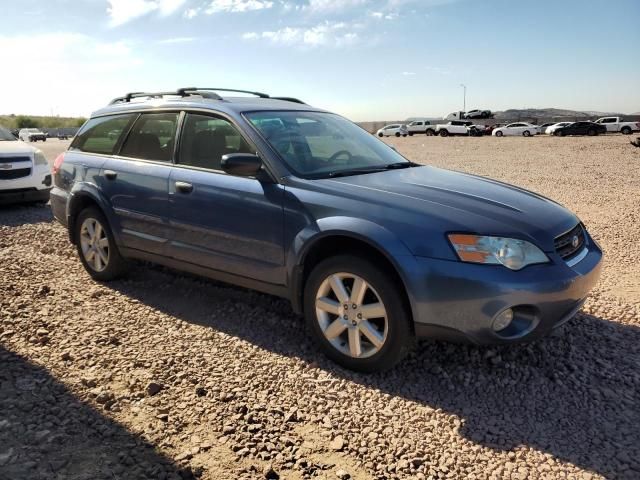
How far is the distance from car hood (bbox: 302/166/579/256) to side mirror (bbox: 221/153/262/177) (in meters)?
0.48

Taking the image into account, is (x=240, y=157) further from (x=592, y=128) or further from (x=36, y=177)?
(x=592, y=128)

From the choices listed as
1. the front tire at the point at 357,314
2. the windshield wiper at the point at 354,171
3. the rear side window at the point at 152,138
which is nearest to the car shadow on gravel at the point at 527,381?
the front tire at the point at 357,314

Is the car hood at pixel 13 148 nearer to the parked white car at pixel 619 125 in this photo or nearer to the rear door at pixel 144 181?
the rear door at pixel 144 181

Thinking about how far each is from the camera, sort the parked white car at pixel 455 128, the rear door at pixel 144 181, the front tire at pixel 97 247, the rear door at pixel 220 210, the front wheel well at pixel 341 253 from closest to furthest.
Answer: the front wheel well at pixel 341 253 < the rear door at pixel 220 210 < the rear door at pixel 144 181 < the front tire at pixel 97 247 < the parked white car at pixel 455 128

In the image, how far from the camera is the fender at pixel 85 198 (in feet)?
15.8

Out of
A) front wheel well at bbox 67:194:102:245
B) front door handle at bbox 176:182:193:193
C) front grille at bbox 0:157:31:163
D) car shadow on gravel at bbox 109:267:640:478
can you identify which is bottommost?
car shadow on gravel at bbox 109:267:640:478

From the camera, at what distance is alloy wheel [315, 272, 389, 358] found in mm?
3215

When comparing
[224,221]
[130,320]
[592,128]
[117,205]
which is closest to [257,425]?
[224,221]

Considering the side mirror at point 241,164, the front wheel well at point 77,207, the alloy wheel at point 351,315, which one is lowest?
the alloy wheel at point 351,315

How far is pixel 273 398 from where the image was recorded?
3111 mm

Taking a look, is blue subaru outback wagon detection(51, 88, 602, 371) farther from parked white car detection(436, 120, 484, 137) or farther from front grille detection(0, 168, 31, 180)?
parked white car detection(436, 120, 484, 137)

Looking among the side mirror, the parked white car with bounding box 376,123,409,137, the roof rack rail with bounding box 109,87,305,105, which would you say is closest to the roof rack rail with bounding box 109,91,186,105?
the roof rack rail with bounding box 109,87,305,105

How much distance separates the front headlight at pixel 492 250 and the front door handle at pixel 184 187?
2077 millimetres

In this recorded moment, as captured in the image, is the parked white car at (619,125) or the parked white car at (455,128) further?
the parked white car at (455,128)
